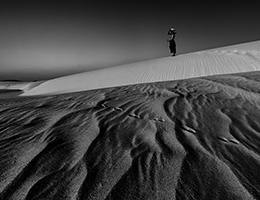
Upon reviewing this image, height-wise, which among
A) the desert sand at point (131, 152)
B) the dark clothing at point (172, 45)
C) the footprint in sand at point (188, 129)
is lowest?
the footprint in sand at point (188, 129)

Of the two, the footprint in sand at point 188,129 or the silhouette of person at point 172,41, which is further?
the silhouette of person at point 172,41

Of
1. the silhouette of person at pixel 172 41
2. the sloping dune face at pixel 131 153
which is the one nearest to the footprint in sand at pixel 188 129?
the sloping dune face at pixel 131 153

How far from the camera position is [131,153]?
1465 millimetres

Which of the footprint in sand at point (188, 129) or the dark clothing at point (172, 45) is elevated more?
the dark clothing at point (172, 45)

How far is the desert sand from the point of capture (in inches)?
42.8

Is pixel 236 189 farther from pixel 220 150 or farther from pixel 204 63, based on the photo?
pixel 204 63

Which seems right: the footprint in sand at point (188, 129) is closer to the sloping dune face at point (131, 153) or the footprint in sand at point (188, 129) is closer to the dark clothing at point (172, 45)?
the sloping dune face at point (131, 153)

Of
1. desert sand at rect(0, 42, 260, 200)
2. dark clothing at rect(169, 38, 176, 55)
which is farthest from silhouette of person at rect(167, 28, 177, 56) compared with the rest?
desert sand at rect(0, 42, 260, 200)

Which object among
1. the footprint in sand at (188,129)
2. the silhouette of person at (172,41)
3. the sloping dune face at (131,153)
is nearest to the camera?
the sloping dune face at (131,153)

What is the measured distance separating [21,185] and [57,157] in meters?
0.32

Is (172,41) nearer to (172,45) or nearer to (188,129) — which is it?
(172,45)

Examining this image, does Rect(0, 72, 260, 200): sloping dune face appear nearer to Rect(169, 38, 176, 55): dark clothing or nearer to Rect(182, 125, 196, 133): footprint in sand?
Rect(182, 125, 196, 133): footprint in sand

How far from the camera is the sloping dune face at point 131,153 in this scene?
109cm

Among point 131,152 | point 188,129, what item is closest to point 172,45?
point 188,129
